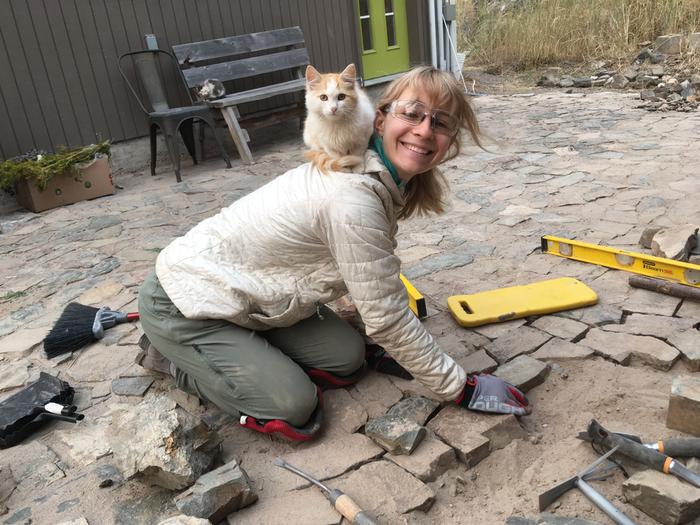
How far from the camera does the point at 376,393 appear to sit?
2.36 metres

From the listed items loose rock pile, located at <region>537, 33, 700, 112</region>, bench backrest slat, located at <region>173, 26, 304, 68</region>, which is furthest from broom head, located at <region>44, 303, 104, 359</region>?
loose rock pile, located at <region>537, 33, 700, 112</region>

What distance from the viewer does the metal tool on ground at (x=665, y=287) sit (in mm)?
2707

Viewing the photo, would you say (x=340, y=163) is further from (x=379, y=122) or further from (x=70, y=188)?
(x=70, y=188)

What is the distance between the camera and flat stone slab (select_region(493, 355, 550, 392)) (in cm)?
226

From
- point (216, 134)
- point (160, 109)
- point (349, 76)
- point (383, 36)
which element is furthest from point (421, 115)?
point (383, 36)

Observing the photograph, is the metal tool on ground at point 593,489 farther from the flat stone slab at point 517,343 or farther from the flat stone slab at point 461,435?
the flat stone slab at point 517,343

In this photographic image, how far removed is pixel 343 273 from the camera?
1947 mm

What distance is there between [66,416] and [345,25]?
7394 millimetres

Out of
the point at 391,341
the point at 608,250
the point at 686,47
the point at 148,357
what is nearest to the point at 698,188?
the point at 608,250

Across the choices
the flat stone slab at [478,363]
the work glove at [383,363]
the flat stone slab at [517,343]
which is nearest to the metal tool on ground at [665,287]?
the flat stone slab at [517,343]

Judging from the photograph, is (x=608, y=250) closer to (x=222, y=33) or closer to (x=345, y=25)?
(x=222, y=33)

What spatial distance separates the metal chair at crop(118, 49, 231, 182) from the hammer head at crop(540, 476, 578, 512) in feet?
17.4

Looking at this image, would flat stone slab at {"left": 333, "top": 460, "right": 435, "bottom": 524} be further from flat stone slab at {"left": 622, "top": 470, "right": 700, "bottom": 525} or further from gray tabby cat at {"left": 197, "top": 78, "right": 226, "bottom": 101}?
gray tabby cat at {"left": 197, "top": 78, "right": 226, "bottom": 101}

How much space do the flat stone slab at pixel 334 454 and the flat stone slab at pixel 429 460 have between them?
9 cm
